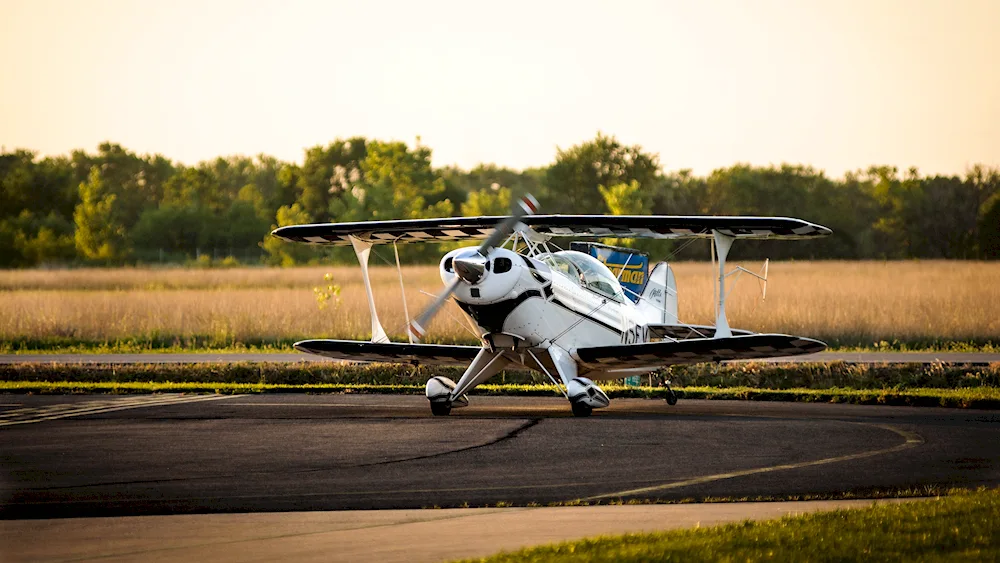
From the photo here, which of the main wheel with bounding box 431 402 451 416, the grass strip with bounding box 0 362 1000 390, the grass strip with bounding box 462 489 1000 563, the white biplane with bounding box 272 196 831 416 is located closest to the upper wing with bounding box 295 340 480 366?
the white biplane with bounding box 272 196 831 416

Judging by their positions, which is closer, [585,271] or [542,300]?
[542,300]

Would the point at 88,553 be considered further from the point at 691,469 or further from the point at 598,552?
the point at 691,469

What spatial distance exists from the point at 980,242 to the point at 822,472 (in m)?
78.8

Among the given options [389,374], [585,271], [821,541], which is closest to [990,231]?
[389,374]

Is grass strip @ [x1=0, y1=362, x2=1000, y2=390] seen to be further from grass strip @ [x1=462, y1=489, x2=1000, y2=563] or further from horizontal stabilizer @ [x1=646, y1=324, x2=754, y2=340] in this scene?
grass strip @ [x1=462, y1=489, x2=1000, y2=563]

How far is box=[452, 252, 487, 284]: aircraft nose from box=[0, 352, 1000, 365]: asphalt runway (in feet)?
32.6

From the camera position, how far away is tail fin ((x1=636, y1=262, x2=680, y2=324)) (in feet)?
76.9

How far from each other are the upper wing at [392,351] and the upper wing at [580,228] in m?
1.77

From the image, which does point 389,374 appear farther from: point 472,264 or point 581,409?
point 472,264

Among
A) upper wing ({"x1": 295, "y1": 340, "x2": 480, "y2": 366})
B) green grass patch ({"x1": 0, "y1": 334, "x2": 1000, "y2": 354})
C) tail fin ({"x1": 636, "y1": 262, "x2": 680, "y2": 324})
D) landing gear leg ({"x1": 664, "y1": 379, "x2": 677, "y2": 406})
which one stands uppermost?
tail fin ({"x1": 636, "y1": 262, "x2": 680, "y2": 324})

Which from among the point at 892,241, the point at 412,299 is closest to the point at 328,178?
the point at 892,241

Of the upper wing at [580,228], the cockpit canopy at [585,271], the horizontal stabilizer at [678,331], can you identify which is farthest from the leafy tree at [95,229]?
the cockpit canopy at [585,271]

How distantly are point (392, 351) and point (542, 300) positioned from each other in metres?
3.02

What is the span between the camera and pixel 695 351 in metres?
19.1
